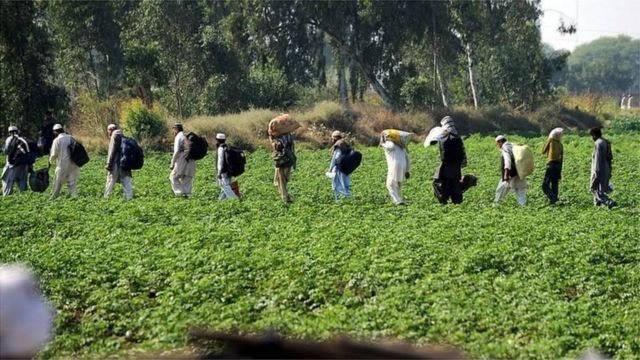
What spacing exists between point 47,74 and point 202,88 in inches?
414

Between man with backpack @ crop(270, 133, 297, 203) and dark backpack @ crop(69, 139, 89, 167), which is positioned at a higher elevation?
dark backpack @ crop(69, 139, 89, 167)

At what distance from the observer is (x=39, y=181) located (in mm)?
18703

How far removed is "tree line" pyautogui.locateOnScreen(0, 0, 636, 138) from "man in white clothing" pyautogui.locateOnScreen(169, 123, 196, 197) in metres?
15.1

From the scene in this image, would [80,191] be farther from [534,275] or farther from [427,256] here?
[534,275]

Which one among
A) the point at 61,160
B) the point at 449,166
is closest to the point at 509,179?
the point at 449,166

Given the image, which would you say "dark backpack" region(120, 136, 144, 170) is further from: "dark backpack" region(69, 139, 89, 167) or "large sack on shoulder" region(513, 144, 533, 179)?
"large sack on shoulder" region(513, 144, 533, 179)

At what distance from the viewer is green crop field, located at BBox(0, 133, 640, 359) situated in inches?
307

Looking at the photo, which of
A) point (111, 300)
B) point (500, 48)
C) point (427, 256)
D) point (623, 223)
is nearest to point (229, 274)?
point (111, 300)

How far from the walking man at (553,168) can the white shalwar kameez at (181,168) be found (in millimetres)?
7273

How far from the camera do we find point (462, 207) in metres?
15.2

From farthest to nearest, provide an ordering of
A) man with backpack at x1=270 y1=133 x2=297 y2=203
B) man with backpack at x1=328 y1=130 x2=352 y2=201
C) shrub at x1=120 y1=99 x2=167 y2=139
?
shrub at x1=120 y1=99 x2=167 y2=139, man with backpack at x1=328 y1=130 x2=352 y2=201, man with backpack at x1=270 y1=133 x2=297 y2=203

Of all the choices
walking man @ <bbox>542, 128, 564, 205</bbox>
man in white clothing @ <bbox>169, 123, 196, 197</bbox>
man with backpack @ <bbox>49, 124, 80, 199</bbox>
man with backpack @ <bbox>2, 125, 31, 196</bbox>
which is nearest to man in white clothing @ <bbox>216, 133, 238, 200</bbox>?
man in white clothing @ <bbox>169, 123, 196, 197</bbox>

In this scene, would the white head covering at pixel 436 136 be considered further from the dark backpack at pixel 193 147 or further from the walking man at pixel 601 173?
the dark backpack at pixel 193 147

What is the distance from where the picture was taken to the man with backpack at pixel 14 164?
18375mm
